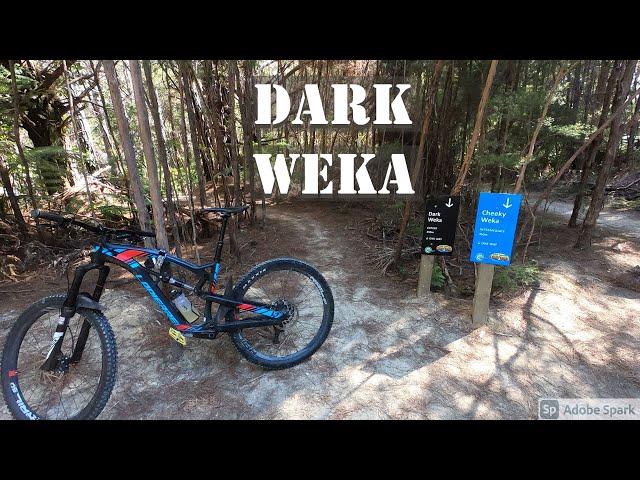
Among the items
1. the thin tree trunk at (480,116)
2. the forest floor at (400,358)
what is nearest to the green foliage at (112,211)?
the forest floor at (400,358)

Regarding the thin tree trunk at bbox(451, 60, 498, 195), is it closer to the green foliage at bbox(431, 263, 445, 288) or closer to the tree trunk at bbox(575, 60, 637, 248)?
the green foliage at bbox(431, 263, 445, 288)

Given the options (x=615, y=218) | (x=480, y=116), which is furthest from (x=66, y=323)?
(x=615, y=218)

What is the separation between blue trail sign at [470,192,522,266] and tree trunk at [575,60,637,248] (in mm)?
3081

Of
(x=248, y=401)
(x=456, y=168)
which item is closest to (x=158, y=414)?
(x=248, y=401)

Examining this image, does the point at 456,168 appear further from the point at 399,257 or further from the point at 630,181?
the point at 630,181

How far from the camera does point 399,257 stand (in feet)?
14.1

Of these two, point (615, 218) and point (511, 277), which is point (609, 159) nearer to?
point (511, 277)

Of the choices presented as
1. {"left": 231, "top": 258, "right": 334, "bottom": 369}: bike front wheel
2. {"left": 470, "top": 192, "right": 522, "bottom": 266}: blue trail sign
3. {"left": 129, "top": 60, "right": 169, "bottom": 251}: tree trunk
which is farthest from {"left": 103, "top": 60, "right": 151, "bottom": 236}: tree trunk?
{"left": 470, "top": 192, "right": 522, "bottom": 266}: blue trail sign

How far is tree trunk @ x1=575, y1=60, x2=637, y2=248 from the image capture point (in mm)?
4455

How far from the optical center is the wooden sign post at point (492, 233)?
2.94 metres

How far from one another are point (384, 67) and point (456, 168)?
8.38 feet

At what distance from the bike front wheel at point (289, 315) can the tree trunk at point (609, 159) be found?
4676 millimetres

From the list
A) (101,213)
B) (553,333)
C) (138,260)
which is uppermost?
(138,260)

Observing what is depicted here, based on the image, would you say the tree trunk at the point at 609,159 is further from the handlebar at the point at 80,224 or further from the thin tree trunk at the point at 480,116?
the handlebar at the point at 80,224
